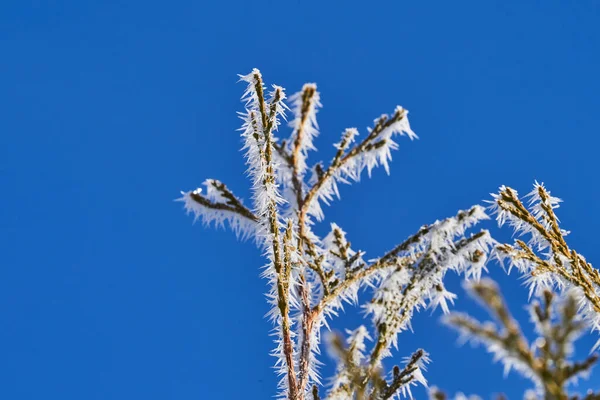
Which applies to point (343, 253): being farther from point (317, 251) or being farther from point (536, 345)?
point (536, 345)

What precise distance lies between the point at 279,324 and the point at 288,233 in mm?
622

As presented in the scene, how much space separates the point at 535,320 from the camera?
2.06 m

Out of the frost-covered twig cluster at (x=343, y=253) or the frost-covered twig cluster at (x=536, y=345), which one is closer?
the frost-covered twig cluster at (x=536, y=345)

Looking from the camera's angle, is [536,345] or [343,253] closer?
[536,345]

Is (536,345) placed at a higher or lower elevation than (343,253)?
lower

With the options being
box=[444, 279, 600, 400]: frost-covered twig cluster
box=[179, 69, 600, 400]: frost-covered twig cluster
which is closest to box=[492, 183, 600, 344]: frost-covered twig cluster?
box=[179, 69, 600, 400]: frost-covered twig cluster

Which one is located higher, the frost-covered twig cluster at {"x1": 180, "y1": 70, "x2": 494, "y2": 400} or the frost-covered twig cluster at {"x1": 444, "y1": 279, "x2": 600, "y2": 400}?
the frost-covered twig cluster at {"x1": 180, "y1": 70, "x2": 494, "y2": 400}

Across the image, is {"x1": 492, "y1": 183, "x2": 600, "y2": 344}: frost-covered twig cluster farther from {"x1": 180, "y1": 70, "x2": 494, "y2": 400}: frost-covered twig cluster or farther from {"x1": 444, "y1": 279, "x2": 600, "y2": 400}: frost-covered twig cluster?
{"x1": 444, "y1": 279, "x2": 600, "y2": 400}: frost-covered twig cluster

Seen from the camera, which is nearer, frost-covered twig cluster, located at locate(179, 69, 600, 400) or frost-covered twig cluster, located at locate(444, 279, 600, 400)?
frost-covered twig cluster, located at locate(444, 279, 600, 400)

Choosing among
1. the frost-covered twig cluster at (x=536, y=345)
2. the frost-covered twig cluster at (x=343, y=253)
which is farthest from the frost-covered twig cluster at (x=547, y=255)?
the frost-covered twig cluster at (x=536, y=345)

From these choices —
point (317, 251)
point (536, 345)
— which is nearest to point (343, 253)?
point (317, 251)

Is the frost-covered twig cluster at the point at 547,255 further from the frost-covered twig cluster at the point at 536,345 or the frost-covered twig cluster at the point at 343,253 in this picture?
Answer: the frost-covered twig cluster at the point at 536,345

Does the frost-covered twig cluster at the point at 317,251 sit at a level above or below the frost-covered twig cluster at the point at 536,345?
above

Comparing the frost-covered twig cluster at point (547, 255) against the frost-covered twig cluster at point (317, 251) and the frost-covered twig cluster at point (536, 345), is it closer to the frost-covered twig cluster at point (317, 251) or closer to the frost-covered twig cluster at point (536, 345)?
the frost-covered twig cluster at point (317, 251)
